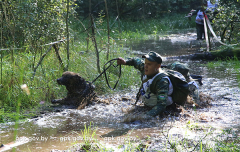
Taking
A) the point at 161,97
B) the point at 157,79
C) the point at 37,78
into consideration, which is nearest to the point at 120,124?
the point at 161,97

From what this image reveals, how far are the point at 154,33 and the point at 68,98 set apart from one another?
1310 centimetres

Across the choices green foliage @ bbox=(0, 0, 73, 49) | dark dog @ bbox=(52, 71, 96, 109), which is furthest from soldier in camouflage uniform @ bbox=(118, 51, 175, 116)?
green foliage @ bbox=(0, 0, 73, 49)

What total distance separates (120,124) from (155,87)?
2.81 feet

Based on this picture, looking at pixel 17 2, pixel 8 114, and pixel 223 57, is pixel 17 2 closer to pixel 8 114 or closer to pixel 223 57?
pixel 8 114

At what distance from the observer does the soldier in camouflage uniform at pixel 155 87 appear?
469 cm

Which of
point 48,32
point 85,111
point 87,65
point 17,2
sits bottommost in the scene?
point 85,111

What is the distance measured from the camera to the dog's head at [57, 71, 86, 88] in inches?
225

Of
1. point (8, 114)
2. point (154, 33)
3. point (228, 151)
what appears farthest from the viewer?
point (154, 33)

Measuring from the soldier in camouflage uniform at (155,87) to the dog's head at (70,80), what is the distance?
4.64ft

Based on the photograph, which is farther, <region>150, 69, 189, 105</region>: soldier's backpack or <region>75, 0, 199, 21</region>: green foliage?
<region>75, 0, 199, 21</region>: green foliage

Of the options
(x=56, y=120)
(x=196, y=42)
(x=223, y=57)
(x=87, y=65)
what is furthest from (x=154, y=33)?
(x=56, y=120)

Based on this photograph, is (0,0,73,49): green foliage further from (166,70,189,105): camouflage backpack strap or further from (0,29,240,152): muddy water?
(166,70,189,105): camouflage backpack strap

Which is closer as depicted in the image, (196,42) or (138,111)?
(138,111)

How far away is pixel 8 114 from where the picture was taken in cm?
488
